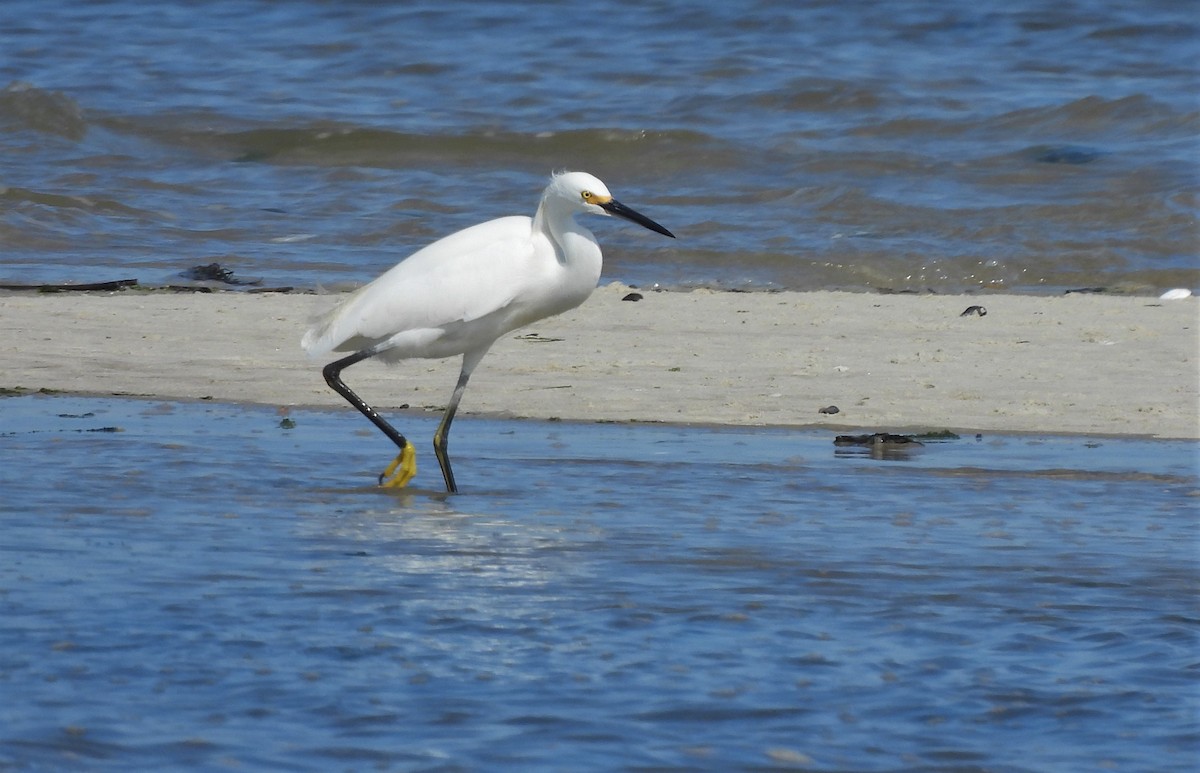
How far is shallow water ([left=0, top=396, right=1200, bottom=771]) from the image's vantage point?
369 cm

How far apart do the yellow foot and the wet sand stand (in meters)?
1.31

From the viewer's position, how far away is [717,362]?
8.66m

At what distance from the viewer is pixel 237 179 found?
56.5ft

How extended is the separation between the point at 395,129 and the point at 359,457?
484 inches

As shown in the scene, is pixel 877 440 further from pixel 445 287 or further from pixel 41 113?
pixel 41 113

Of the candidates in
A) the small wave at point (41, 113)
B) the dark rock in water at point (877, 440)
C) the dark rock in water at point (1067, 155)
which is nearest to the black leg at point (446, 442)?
the dark rock in water at point (877, 440)

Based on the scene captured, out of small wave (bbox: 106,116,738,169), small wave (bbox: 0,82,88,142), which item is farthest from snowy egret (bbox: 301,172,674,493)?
small wave (bbox: 0,82,88,142)

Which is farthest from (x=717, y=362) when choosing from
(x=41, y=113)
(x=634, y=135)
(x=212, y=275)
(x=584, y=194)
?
(x=41, y=113)

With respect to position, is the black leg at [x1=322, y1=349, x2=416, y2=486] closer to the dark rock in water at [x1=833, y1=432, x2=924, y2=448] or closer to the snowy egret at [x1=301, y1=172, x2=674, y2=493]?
the snowy egret at [x1=301, y1=172, x2=674, y2=493]

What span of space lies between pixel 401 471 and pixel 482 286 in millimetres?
749

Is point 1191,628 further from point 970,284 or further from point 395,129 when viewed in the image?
point 395,129

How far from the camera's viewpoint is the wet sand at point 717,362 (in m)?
7.67

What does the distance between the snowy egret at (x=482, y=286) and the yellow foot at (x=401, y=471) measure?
115 mm

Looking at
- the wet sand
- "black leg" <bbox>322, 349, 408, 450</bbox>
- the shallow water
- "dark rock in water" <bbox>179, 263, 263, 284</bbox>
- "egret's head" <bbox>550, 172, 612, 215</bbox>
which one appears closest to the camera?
the shallow water
